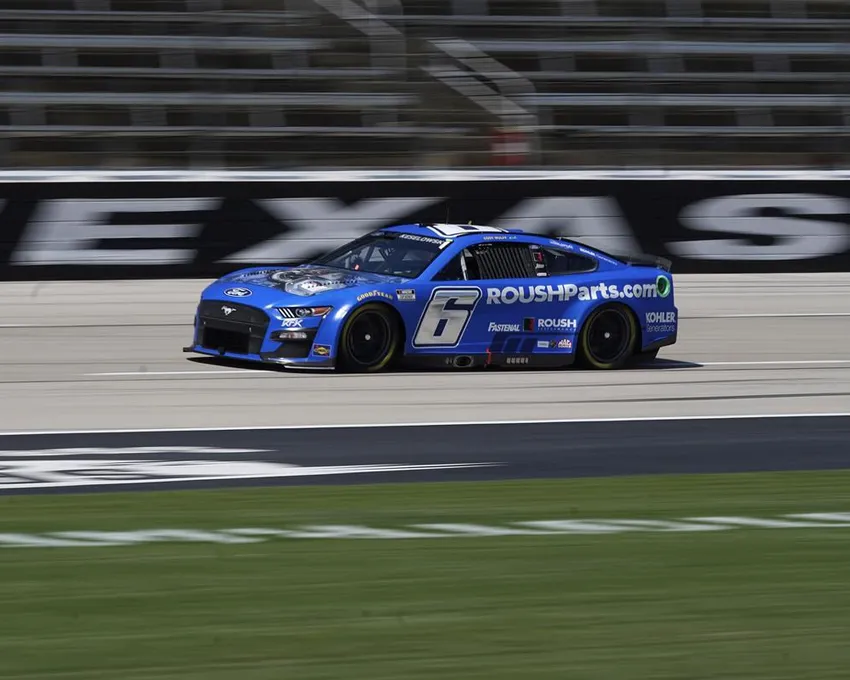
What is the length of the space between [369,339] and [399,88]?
8746mm

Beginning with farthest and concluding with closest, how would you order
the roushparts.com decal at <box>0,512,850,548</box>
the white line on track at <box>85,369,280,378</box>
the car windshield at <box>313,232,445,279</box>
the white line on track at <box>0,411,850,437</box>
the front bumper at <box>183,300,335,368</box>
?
the car windshield at <box>313,232,445,279</box>, the white line on track at <box>85,369,280,378</box>, the front bumper at <box>183,300,335,368</box>, the white line on track at <box>0,411,850,437</box>, the roushparts.com decal at <box>0,512,850,548</box>

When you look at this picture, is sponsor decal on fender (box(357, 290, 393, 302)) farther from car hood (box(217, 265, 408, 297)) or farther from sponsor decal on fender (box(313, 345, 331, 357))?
sponsor decal on fender (box(313, 345, 331, 357))

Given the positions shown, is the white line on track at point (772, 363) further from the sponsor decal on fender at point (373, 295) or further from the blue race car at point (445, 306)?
the sponsor decal on fender at point (373, 295)

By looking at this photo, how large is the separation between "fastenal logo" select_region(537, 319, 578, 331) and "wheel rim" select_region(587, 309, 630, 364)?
21cm

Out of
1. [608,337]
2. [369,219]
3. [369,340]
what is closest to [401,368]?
[369,340]

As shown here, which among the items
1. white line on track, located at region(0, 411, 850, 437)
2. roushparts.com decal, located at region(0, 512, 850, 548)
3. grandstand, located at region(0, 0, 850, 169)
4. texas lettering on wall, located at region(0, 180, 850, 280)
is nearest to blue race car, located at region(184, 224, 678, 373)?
white line on track, located at region(0, 411, 850, 437)

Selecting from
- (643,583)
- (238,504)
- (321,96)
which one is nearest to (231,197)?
(321,96)

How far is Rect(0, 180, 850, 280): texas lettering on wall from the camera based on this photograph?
1536cm

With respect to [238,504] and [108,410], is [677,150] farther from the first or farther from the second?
[238,504]

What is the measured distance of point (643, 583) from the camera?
16.2ft

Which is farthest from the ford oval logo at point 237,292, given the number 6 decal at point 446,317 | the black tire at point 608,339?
the black tire at point 608,339

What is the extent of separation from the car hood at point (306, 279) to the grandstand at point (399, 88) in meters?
6.16

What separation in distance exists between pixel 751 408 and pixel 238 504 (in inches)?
179

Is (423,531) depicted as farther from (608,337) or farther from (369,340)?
(608,337)
